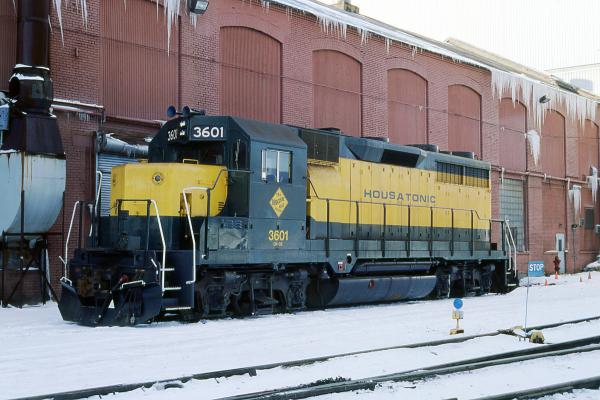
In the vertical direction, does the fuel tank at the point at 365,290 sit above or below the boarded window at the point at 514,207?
below

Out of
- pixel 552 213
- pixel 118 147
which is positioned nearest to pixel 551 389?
pixel 118 147

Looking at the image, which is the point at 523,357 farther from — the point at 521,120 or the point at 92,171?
the point at 521,120

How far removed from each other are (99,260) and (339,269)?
15.4 feet

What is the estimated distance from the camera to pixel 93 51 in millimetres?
16094

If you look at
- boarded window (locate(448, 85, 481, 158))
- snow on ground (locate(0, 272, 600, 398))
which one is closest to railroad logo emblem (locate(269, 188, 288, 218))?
snow on ground (locate(0, 272, 600, 398))

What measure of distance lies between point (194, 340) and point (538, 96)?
25.6 metres

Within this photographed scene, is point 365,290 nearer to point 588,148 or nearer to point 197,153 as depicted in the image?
point 197,153

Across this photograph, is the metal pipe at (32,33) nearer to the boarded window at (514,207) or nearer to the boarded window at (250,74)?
the boarded window at (250,74)

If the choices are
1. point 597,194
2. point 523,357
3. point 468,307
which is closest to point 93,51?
point 468,307

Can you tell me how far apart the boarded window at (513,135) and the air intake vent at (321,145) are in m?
17.2

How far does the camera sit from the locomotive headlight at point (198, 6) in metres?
17.6

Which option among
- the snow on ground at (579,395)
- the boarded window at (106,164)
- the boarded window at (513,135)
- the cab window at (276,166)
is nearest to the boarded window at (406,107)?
the boarded window at (513,135)

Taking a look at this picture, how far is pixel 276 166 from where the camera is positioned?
494 inches

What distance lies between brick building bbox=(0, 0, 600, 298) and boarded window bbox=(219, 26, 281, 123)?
36mm
